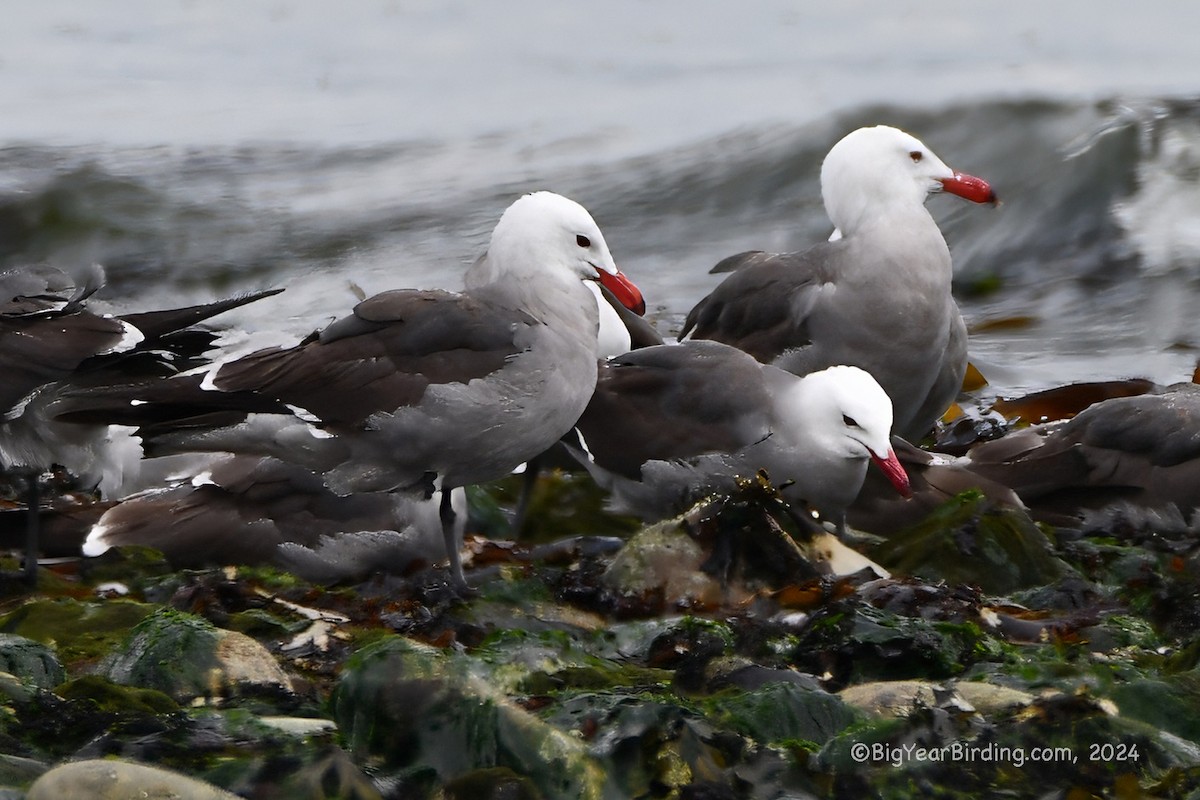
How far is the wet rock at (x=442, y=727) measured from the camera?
140 inches

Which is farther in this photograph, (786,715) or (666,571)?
(666,571)

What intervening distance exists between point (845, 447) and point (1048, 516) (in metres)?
0.96

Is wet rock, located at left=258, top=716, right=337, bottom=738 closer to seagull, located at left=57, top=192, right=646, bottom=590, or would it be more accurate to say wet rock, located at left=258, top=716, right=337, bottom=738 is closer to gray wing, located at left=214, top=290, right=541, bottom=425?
seagull, located at left=57, top=192, right=646, bottom=590

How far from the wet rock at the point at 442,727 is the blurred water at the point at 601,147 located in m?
6.09

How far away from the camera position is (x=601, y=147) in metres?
15.0

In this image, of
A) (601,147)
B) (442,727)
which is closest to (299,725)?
(442,727)

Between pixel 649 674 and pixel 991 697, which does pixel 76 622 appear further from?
pixel 991 697

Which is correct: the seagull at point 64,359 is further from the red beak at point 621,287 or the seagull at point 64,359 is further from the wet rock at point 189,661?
the wet rock at point 189,661

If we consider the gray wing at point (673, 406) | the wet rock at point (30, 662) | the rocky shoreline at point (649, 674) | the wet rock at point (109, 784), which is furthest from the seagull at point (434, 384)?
the wet rock at point (109, 784)

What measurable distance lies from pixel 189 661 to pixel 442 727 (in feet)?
2.60

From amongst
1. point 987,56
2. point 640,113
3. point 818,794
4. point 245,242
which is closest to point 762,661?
point 818,794

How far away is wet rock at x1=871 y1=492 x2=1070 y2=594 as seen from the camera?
18.0ft

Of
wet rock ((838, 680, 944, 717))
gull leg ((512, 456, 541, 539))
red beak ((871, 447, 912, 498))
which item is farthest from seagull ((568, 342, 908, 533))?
wet rock ((838, 680, 944, 717))

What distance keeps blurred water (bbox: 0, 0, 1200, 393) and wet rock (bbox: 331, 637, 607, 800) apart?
609 centimetres
